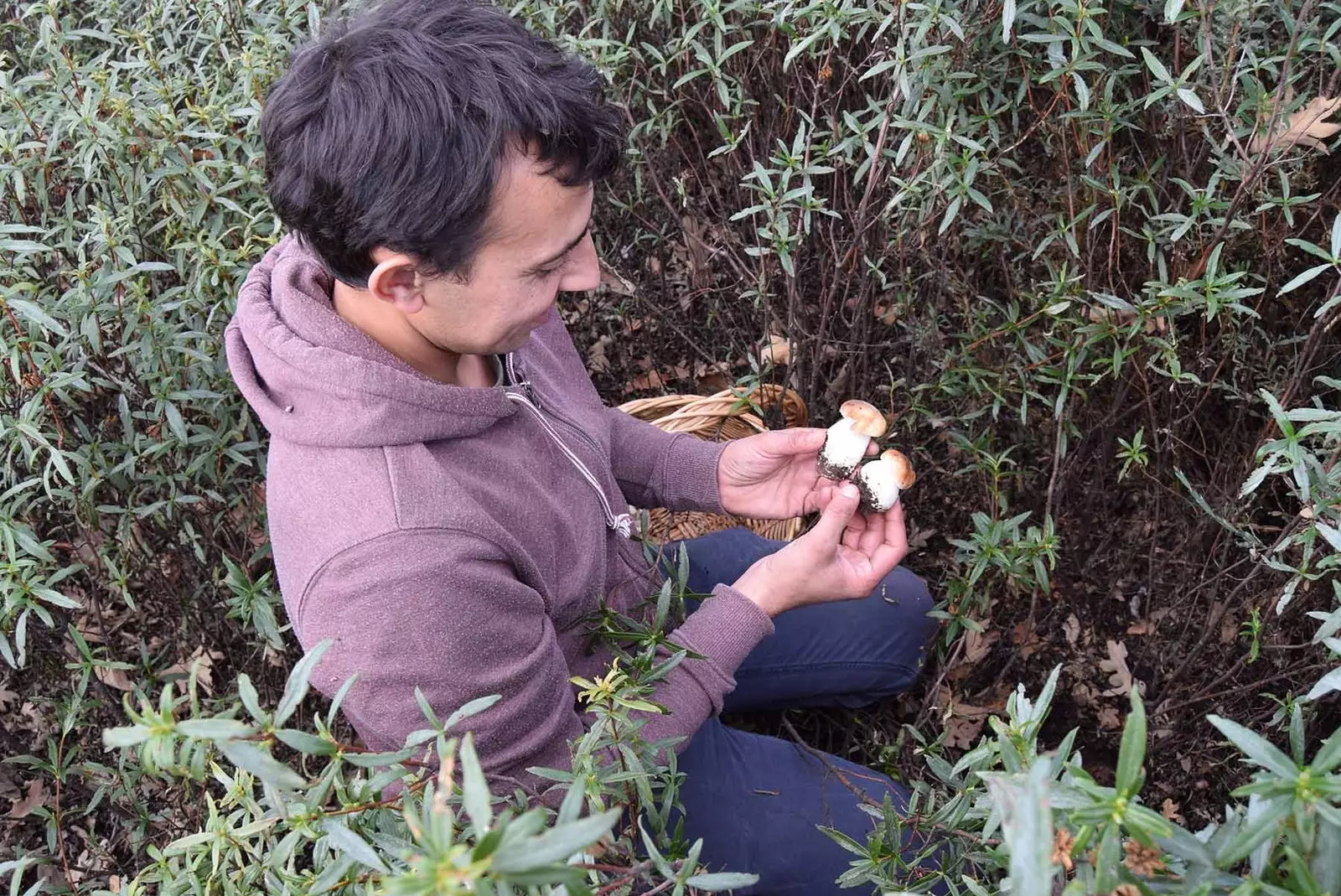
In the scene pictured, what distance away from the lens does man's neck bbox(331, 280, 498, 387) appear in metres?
1.65

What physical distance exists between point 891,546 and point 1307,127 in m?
1.05

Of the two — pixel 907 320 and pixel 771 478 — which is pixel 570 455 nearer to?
pixel 771 478

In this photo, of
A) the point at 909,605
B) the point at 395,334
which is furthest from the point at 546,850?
the point at 909,605

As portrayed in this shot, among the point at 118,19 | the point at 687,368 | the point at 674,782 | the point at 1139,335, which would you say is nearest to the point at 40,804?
the point at 674,782

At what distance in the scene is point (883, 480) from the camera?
2.02 meters

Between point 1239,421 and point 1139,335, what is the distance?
0.39 metres

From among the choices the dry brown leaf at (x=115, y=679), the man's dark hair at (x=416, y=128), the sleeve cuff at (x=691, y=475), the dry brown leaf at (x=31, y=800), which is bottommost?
the dry brown leaf at (x=31, y=800)

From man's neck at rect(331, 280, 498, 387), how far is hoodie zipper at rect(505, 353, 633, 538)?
13 cm

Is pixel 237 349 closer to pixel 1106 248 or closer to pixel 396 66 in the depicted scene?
pixel 396 66

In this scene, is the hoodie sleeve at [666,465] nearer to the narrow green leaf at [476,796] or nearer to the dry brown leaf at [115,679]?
the dry brown leaf at [115,679]

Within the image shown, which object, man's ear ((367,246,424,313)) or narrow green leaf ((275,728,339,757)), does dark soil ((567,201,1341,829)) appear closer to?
man's ear ((367,246,424,313))

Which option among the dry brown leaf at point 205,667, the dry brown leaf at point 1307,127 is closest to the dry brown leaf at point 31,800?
the dry brown leaf at point 205,667

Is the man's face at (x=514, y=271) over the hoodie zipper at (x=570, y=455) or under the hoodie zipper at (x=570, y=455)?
over

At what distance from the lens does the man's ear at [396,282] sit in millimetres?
1464
